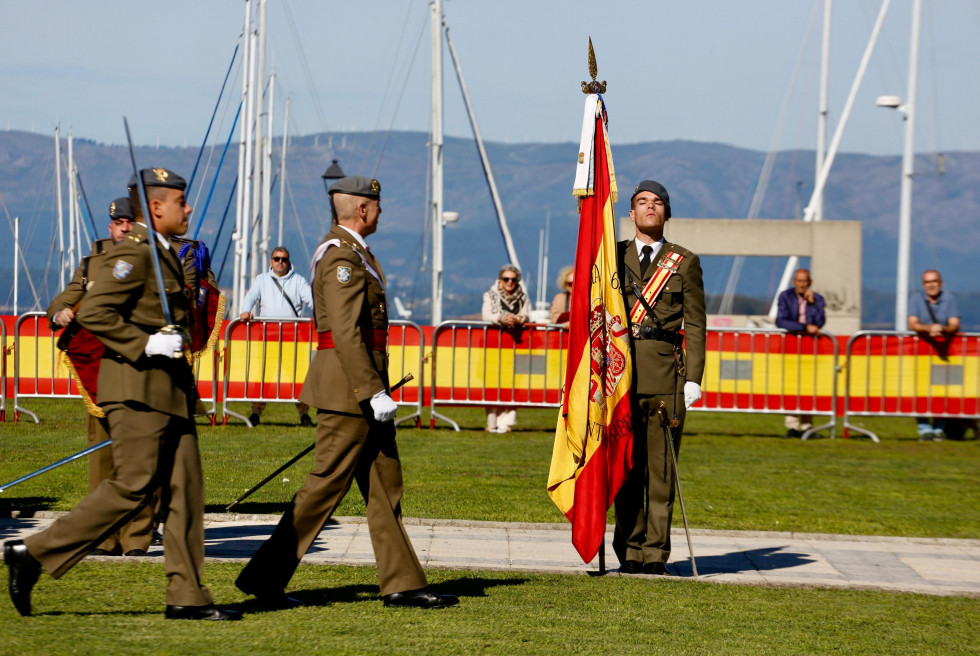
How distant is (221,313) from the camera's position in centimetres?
913

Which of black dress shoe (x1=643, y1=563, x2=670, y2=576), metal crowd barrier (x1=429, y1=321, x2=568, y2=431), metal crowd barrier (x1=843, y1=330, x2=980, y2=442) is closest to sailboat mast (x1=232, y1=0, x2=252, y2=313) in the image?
metal crowd barrier (x1=429, y1=321, x2=568, y2=431)

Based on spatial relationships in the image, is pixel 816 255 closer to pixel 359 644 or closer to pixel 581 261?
pixel 581 261

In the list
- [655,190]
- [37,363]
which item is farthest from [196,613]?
[37,363]

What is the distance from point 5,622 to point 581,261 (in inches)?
151

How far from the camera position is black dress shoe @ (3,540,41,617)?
19.5 ft

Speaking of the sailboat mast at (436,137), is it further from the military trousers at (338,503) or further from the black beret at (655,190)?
the military trousers at (338,503)

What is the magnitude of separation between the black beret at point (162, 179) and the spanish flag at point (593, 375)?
2.50 m

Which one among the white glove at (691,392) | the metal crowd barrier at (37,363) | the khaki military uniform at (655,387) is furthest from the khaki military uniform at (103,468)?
the metal crowd barrier at (37,363)

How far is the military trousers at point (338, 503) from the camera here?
21.4ft

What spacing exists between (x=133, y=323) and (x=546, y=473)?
22.7 feet

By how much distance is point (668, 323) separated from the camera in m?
8.16

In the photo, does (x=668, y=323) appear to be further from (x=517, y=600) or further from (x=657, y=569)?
(x=517, y=600)

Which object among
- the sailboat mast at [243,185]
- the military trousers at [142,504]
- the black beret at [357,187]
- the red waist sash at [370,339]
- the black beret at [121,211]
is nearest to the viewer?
the military trousers at [142,504]

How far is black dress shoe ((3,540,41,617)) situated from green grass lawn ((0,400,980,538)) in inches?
136
